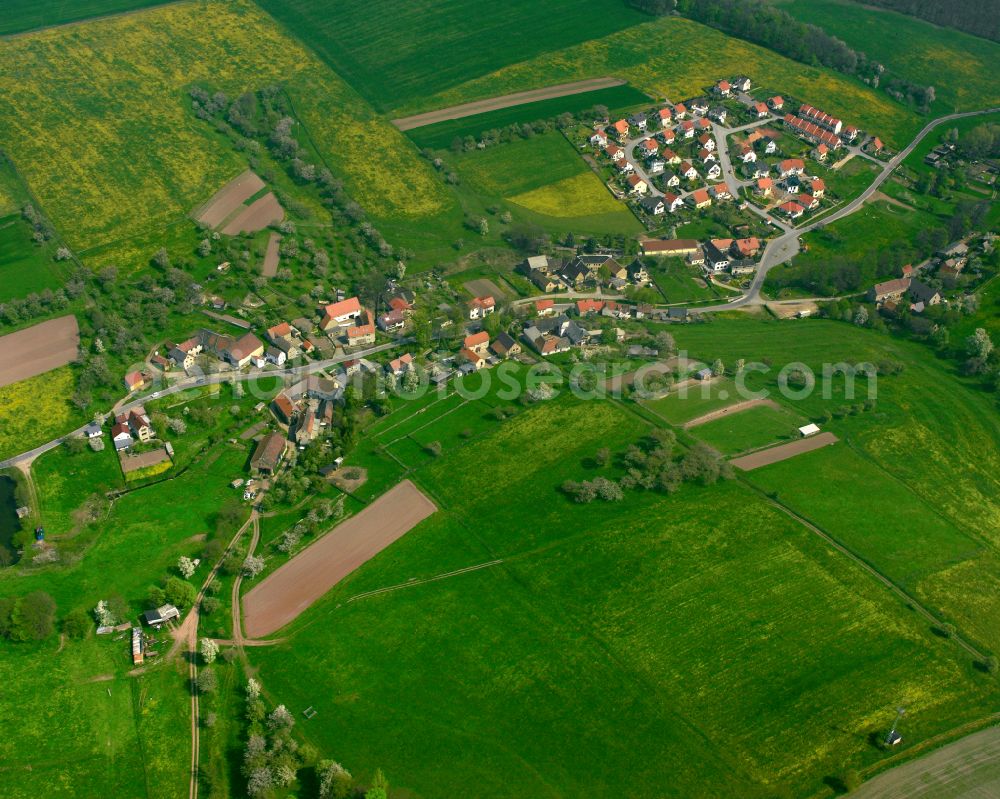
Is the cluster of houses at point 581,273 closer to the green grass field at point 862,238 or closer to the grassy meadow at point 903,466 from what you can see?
the grassy meadow at point 903,466

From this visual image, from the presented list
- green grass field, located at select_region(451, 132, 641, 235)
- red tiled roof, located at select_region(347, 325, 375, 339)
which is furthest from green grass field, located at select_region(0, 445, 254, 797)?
green grass field, located at select_region(451, 132, 641, 235)

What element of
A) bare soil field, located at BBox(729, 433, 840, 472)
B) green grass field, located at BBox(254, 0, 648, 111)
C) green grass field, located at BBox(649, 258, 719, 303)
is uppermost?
green grass field, located at BBox(254, 0, 648, 111)

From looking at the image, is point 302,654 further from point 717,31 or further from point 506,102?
Result: point 717,31

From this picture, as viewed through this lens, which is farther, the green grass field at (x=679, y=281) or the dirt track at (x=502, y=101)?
the dirt track at (x=502, y=101)

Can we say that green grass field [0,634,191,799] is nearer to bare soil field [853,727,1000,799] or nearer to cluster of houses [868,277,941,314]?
bare soil field [853,727,1000,799]

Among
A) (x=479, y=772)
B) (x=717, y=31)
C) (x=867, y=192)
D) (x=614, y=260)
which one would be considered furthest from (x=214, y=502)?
(x=717, y=31)

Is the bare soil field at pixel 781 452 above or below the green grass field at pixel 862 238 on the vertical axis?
below

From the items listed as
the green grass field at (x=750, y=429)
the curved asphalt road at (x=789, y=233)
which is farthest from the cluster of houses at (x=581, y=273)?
the green grass field at (x=750, y=429)
